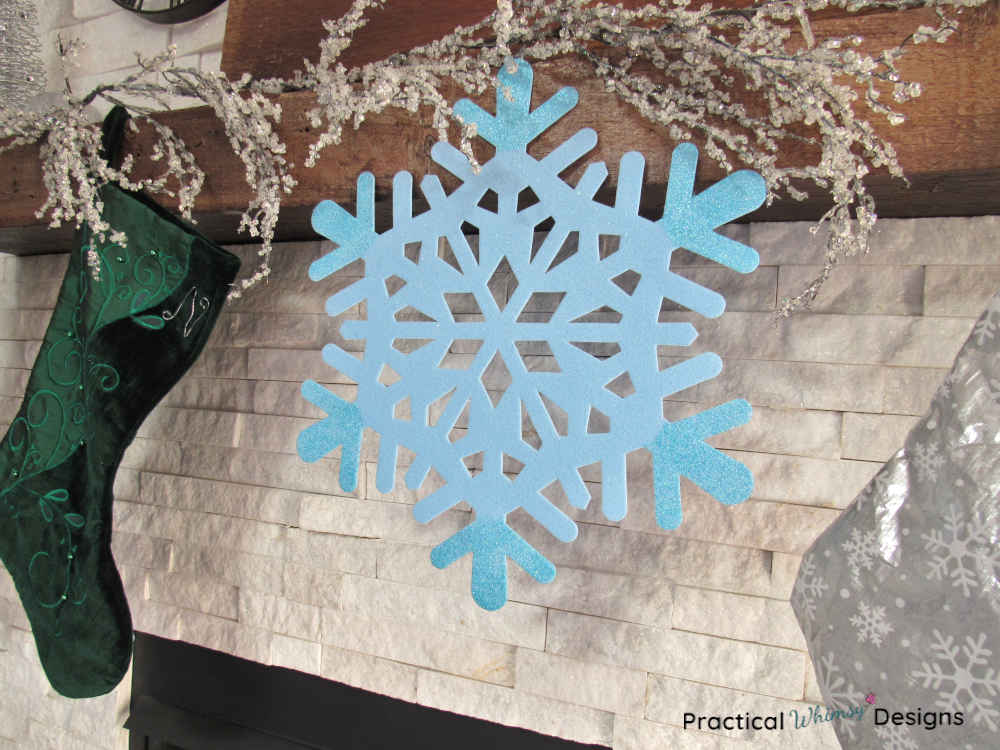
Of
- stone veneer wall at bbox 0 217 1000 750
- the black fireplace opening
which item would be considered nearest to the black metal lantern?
stone veneer wall at bbox 0 217 1000 750

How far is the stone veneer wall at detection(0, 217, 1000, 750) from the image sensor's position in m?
0.72

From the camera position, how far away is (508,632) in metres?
0.87

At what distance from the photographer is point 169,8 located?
113 cm

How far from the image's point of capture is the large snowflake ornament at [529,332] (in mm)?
604

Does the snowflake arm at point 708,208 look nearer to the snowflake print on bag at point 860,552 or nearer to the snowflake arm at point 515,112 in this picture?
the snowflake arm at point 515,112

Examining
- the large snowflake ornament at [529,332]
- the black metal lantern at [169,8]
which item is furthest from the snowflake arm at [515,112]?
the black metal lantern at [169,8]

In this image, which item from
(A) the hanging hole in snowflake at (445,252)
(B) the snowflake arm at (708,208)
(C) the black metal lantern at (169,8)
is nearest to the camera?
(B) the snowflake arm at (708,208)

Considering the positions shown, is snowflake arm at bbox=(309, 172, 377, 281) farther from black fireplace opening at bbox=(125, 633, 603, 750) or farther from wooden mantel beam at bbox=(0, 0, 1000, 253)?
black fireplace opening at bbox=(125, 633, 603, 750)

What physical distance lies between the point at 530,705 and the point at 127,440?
61 cm

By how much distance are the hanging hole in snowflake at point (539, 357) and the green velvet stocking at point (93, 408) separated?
1.29ft

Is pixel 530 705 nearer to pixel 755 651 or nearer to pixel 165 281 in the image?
pixel 755 651

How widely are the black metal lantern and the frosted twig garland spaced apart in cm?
41

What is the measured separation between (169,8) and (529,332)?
907 mm

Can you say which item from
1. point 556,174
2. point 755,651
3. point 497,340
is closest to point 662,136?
point 556,174
